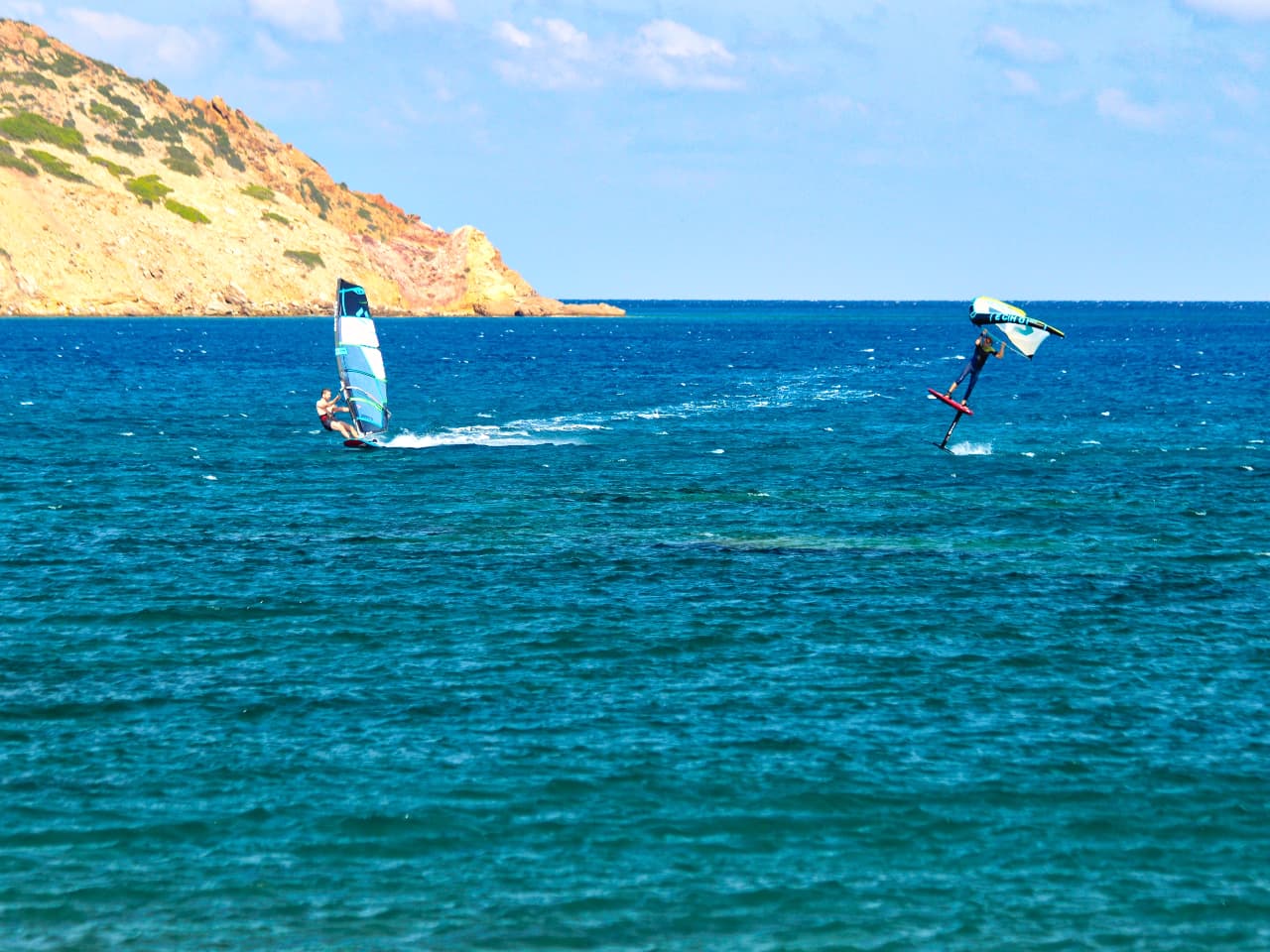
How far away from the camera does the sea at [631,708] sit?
58.9 feet

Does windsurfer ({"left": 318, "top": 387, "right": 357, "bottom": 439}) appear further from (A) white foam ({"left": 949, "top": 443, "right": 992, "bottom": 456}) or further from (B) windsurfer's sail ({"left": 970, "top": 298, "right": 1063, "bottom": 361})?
(B) windsurfer's sail ({"left": 970, "top": 298, "right": 1063, "bottom": 361})

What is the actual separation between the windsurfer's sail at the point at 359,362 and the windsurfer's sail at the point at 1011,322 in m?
26.2

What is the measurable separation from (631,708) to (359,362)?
136ft

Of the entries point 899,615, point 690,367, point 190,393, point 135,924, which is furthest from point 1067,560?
point 690,367

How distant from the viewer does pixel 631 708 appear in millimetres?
24953

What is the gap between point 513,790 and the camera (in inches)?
837

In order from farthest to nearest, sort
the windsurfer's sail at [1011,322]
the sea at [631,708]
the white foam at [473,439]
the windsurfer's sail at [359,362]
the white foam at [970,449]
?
the white foam at [473,439] < the windsurfer's sail at [359,362] < the white foam at [970,449] < the windsurfer's sail at [1011,322] < the sea at [631,708]

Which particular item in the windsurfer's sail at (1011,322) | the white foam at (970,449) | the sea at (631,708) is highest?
the windsurfer's sail at (1011,322)

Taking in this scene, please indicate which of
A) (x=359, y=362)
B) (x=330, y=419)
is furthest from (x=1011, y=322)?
(x=330, y=419)

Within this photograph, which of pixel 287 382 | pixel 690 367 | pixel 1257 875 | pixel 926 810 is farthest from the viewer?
pixel 690 367

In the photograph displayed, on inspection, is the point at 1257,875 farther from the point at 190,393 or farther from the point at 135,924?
the point at 190,393

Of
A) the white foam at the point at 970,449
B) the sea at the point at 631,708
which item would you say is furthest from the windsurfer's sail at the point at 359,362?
the white foam at the point at 970,449

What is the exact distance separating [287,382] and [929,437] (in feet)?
179

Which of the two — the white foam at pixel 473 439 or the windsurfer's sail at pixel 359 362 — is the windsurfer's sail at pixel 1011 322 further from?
the windsurfer's sail at pixel 359 362
